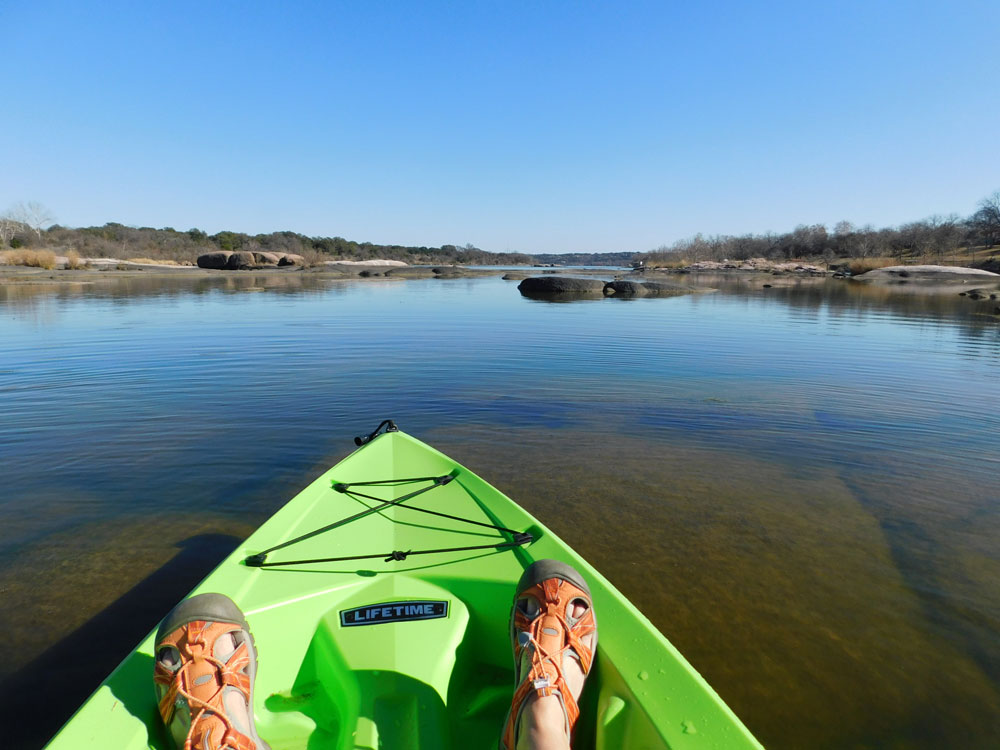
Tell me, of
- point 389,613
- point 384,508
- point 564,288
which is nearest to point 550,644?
point 389,613

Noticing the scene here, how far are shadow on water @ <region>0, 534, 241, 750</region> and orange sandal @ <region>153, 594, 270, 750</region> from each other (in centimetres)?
26

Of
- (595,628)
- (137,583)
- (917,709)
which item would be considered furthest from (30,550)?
(917,709)

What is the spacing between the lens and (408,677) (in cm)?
244

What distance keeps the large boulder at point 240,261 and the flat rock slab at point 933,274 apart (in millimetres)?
62623

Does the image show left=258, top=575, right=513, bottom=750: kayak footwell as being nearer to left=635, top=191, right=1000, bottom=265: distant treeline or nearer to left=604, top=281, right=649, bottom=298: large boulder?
left=604, top=281, right=649, bottom=298: large boulder

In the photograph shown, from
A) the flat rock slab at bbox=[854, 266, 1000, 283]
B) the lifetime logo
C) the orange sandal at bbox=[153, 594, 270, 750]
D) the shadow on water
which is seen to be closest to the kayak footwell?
the lifetime logo

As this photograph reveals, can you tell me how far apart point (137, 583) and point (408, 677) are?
2.70m

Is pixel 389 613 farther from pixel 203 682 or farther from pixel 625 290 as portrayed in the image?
pixel 625 290

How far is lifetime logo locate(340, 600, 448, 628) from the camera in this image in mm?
2662

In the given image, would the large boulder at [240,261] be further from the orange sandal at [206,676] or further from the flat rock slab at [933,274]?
the orange sandal at [206,676]

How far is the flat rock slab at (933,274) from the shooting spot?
46656 millimetres

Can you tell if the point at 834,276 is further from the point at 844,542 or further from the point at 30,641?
the point at 30,641

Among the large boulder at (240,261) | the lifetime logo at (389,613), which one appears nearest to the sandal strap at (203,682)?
the lifetime logo at (389,613)

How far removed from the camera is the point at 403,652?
2527 mm
